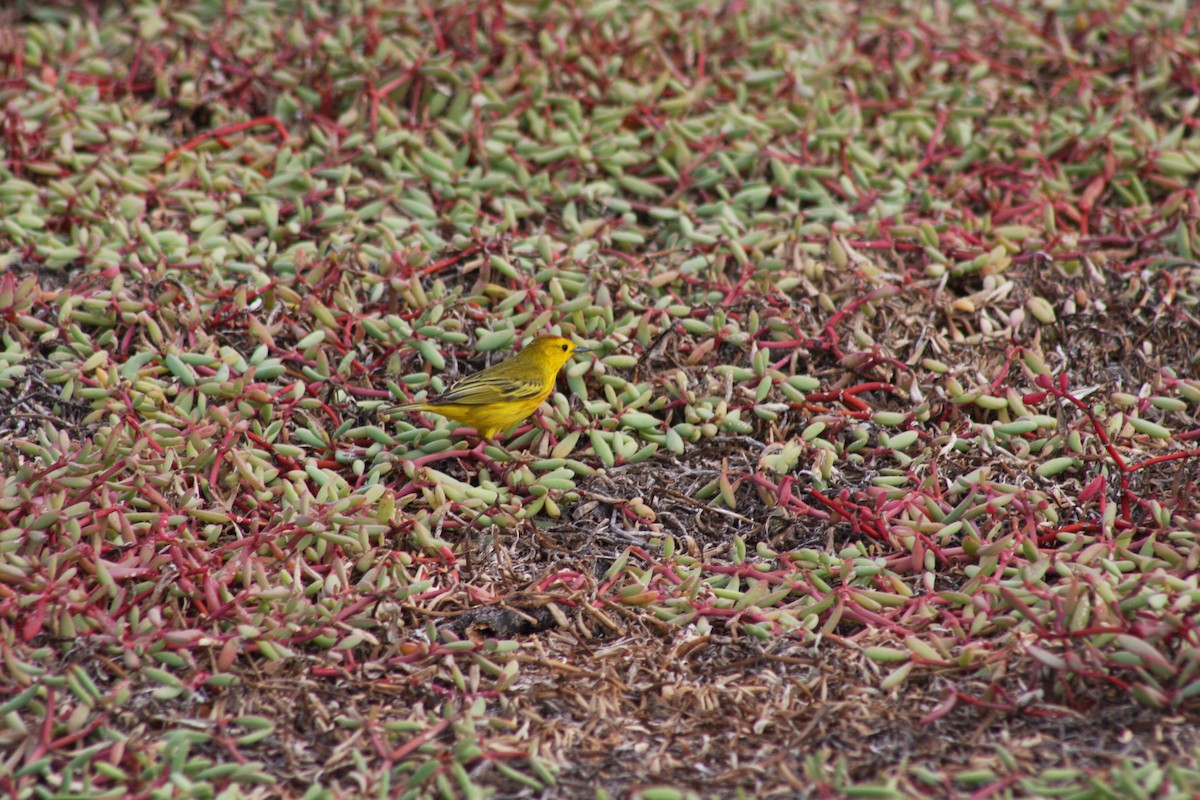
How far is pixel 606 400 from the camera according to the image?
4129 mm

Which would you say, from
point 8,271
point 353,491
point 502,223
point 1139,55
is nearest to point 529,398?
point 353,491

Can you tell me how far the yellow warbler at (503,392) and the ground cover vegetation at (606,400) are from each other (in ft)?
0.35

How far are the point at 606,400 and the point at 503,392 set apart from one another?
444 millimetres

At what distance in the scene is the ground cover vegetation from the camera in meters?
2.87

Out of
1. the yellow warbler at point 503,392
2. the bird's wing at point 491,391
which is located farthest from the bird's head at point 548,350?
the bird's wing at point 491,391

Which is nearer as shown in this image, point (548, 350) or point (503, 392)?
point (503, 392)

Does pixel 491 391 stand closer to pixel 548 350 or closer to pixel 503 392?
pixel 503 392

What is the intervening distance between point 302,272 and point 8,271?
3.39 feet

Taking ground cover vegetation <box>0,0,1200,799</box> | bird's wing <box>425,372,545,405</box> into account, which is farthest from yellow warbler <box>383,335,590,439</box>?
ground cover vegetation <box>0,0,1200,799</box>

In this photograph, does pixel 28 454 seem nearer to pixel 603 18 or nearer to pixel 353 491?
pixel 353 491

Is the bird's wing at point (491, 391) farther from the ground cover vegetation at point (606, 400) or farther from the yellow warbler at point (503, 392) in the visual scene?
the ground cover vegetation at point (606, 400)

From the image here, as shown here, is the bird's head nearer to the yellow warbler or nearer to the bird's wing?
the yellow warbler

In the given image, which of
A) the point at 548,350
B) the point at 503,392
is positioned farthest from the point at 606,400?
the point at 503,392

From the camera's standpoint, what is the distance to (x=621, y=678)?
3.12 meters
